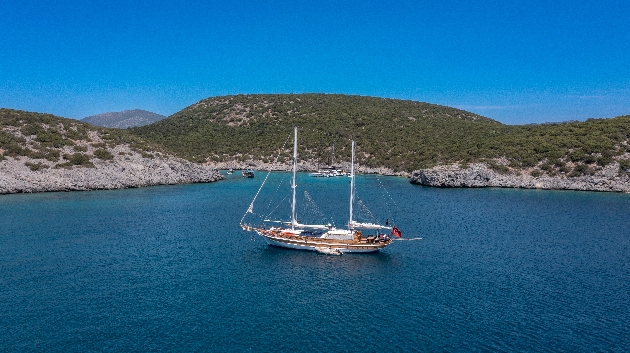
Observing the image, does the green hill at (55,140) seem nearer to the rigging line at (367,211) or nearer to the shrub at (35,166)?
the shrub at (35,166)

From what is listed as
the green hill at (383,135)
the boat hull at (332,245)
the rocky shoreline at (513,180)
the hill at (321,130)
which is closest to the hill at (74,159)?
the green hill at (383,135)

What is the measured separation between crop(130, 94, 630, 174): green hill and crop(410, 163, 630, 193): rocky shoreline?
12.4ft

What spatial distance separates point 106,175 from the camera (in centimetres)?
8850

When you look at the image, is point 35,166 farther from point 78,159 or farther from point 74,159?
point 78,159

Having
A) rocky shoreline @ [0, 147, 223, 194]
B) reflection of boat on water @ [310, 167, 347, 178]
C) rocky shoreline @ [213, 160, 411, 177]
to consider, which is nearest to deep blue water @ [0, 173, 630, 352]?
rocky shoreline @ [0, 147, 223, 194]

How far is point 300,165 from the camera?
142 meters

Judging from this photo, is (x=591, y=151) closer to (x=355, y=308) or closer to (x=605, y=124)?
(x=605, y=124)

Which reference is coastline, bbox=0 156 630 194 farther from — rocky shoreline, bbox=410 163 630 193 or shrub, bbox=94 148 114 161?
shrub, bbox=94 148 114 161

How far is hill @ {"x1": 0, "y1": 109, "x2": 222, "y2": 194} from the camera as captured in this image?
81500 mm

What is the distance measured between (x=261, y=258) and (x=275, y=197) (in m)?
37.8

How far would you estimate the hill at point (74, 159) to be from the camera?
8150 cm

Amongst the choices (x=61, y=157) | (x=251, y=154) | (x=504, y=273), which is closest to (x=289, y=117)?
(x=251, y=154)

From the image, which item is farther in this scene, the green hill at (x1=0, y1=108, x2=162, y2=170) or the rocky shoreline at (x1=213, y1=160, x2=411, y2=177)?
the rocky shoreline at (x1=213, y1=160, x2=411, y2=177)

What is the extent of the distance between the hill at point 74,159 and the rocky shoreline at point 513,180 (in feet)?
177
